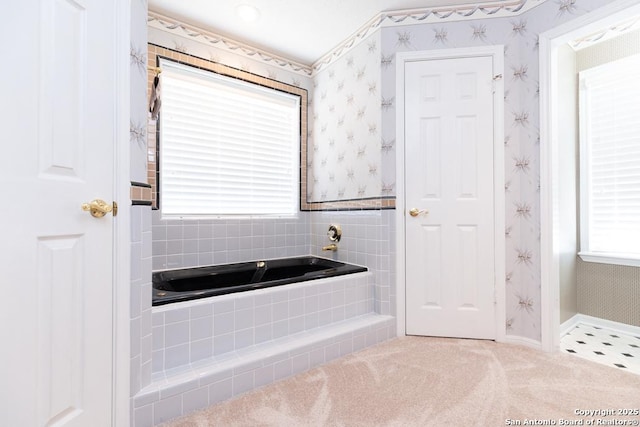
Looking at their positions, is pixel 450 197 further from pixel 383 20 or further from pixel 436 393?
pixel 383 20

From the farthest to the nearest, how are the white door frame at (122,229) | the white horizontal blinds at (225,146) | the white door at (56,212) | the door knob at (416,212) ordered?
1. the white horizontal blinds at (225,146)
2. the door knob at (416,212)
3. the white door frame at (122,229)
4. the white door at (56,212)

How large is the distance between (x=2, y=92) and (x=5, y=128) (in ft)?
0.34

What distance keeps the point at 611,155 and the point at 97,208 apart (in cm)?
336

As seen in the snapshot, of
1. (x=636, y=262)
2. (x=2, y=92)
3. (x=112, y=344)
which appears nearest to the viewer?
(x=2, y=92)

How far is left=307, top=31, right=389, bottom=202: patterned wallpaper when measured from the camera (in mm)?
2363

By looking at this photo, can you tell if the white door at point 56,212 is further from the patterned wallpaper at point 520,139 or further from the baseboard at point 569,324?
the baseboard at point 569,324

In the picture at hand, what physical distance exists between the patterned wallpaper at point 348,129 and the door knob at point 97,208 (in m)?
1.72

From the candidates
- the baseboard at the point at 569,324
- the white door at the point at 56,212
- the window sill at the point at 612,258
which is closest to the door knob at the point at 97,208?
the white door at the point at 56,212

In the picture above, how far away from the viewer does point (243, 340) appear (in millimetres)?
1646

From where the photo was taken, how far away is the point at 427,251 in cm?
221

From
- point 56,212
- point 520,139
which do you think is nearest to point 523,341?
point 520,139

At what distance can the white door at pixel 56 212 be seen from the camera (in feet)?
2.89

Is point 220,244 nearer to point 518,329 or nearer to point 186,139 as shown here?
point 186,139

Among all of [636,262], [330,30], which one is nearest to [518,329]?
[636,262]
